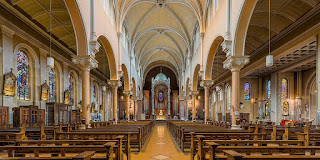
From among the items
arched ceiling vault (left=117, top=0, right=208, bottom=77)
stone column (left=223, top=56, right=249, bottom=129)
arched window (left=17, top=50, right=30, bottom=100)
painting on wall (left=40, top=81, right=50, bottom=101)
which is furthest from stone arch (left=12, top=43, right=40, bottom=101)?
stone column (left=223, top=56, right=249, bottom=129)

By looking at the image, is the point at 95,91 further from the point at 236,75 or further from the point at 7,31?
the point at 236,75

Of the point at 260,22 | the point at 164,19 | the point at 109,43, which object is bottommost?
the point at 109,43

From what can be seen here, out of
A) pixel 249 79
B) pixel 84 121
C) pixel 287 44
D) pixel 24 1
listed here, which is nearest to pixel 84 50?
pixel 84 121

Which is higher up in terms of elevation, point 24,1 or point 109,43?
point 24,1

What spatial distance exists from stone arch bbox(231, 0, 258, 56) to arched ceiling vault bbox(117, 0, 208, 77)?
25.1 feet

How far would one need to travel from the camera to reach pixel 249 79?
1067 inches

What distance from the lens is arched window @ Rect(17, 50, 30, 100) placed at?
45.5ft

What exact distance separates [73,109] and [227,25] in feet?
53.9

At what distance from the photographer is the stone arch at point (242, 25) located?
975cm

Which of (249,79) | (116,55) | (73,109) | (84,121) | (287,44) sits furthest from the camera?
(249,79)

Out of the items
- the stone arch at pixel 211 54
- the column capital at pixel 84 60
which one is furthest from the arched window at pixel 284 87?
the column capital at pixel 84 60

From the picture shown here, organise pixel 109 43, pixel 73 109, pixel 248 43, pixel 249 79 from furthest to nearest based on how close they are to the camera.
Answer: pixel 249 79 → pixel 73 109 → pixel 248 43 → pixel 109 43

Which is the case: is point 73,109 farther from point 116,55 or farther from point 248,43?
point 248,43

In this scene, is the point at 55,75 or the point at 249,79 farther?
the point at 249,79
